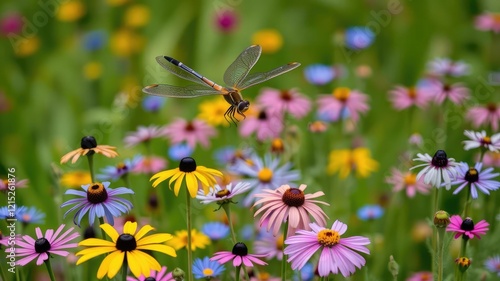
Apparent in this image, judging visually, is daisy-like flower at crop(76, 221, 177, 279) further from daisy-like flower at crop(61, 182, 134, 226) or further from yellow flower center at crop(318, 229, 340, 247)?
yellow flower center at crop(318, 229, 340, 247)

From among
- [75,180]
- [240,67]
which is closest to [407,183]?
[240,67]

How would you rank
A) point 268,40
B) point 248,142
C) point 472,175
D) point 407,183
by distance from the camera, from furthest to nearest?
point 268,40, point 248,142, point 407,183, point 472,175

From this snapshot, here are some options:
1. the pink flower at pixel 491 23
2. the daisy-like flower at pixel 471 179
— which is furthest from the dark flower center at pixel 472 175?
the pink flower at pixel 491 23

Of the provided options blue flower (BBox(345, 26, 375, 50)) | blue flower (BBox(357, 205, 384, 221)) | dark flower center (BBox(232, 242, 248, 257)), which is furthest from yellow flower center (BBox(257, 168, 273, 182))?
blue flower (BBox(345, 26, 375, 50))

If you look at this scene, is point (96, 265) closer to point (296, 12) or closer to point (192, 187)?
point (192, 187)

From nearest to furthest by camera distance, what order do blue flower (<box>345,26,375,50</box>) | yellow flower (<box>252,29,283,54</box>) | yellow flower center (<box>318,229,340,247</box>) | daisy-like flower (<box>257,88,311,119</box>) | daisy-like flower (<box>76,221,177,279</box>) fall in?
1. daisy-like flower (<box>76,221,177,279</box>)
2. yellow flower center (<box>318,229,340,247</box>)
3. daisy-like flower (<box>257,88,311,119</box>)
4. blue flower (<box>345,26,375,50</box>)
5. yellow flower (<box>252,29,283,54</box>)

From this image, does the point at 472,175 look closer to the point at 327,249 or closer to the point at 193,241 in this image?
the point at 327,249
